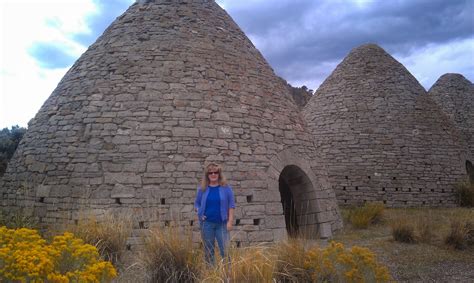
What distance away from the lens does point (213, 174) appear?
4965mm

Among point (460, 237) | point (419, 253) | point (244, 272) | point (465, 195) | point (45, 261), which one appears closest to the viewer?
point (45, 261)

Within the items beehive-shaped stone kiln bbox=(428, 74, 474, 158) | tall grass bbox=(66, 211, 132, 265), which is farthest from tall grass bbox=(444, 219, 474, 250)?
beehive-shaped stone kiln bbox=(428, 74, 474, 158)

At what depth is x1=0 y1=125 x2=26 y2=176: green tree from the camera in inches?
579

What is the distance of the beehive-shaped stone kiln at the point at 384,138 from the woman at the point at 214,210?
873 cm

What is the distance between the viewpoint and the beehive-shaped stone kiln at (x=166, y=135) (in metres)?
6.82

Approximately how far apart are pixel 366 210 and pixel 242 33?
5.45m

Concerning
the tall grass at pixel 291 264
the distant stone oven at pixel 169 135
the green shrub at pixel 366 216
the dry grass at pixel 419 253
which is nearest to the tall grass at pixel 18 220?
the distant stone oven at pixel 169 135

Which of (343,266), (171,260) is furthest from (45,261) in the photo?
(343,266)

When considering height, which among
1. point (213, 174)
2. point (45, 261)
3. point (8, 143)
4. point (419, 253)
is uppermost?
point (8, 143)

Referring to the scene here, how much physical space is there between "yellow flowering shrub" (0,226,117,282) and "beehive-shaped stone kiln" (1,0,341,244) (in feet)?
8.92

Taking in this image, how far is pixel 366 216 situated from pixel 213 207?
20.3 feet

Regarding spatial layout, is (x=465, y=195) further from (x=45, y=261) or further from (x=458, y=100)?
(x=45, y=261)

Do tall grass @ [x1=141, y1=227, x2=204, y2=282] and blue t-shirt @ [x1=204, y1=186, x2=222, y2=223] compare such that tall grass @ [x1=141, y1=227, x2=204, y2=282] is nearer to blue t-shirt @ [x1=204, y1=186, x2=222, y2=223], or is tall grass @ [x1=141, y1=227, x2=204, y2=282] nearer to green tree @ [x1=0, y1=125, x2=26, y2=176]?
blue t-shirt @ [x1=204, y1=186, x2=222, y2=223]

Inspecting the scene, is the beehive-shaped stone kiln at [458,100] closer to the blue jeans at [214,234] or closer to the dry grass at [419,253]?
the dry grass at [419,253]
